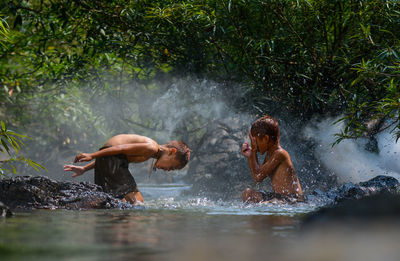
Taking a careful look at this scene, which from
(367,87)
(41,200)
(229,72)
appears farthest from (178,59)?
(41,200)

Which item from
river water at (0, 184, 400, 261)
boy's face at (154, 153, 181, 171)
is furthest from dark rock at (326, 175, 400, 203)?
river water at (0, 184, 400, 261)

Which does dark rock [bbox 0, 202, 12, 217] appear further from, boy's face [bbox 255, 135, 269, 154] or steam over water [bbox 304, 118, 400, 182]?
steam over water [bbox 304, 118, 400, 182]

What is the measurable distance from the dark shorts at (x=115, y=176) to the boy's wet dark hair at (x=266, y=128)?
1672 millimetres

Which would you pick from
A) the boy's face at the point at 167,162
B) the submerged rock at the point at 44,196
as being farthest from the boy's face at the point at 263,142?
the submerged rock at the point at 44,196

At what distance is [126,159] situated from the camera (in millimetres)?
6422

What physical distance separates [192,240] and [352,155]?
6234 mm

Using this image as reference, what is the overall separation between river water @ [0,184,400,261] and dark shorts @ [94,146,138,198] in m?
2.52

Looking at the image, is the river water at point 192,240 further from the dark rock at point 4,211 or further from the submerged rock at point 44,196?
the submerged rock at point 44,196

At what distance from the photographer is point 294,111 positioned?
8.14 m

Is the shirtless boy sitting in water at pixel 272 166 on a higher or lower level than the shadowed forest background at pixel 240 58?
lower

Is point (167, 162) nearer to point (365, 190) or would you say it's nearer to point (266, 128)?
point (266, 128)

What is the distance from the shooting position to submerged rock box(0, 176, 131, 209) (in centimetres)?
482

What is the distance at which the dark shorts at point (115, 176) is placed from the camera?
6281mm

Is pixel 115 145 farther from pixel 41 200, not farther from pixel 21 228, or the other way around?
pixel 21 228
